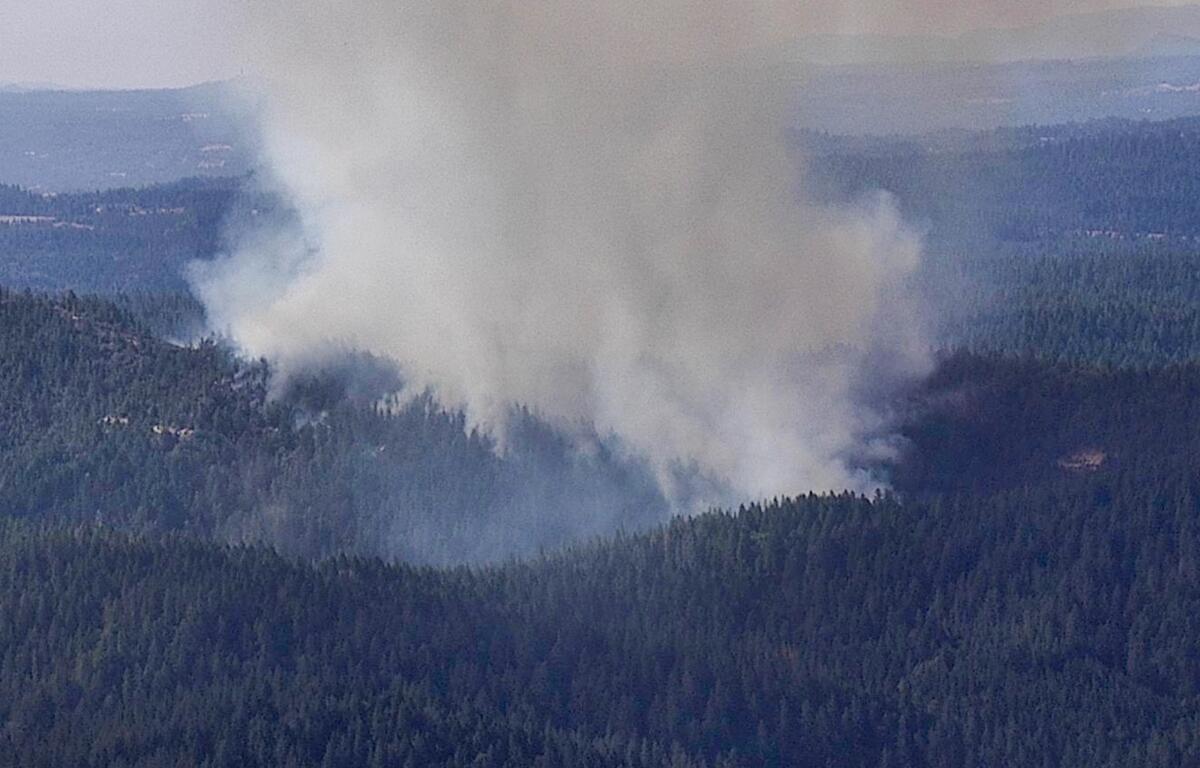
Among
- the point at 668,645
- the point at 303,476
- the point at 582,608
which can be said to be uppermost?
the point at 303,476

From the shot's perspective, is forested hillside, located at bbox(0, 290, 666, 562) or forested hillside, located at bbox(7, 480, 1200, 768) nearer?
forested hillside, located at bbox(7, 480, 1200, 768)

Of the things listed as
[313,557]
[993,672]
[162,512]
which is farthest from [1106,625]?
[162,512]

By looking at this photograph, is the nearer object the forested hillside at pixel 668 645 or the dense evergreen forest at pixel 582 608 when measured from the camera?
the forested hillside at pixel 668 645

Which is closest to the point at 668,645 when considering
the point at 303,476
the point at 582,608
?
the point at 582,608

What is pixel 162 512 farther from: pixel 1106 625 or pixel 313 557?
pixel 1106 625

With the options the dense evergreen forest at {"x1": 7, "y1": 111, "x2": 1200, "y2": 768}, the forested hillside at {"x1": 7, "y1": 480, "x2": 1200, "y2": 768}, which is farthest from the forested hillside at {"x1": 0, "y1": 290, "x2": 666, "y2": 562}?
the forested hillside at {"x1": 7, "y1": 480, "x2": 1200, "y2": 768}

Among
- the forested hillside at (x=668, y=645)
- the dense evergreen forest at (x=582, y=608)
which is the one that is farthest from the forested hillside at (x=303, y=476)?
the forested hillside at (x=668, y=645)

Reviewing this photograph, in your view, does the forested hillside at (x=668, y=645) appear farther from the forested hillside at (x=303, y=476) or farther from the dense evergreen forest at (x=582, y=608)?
the forested hillside at (x=303, y=476)

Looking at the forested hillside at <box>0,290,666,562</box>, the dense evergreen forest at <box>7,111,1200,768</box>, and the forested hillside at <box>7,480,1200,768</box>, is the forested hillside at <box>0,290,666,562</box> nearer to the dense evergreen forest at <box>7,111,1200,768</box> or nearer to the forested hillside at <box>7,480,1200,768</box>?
the dense evergreen forest at <box>7,111,1200,768</box>

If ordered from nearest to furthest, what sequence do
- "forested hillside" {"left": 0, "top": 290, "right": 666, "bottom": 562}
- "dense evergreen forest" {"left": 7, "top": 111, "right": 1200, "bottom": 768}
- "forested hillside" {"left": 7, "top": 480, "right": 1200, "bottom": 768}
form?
"forested hillside" {"left": 7, "top": 480, "right": 1200, "bottom": 768}
"dense evergreen forest" {"left": 7, "top": 111, "right": 1200, "bottom": 768}
"forested hillside" {"left": 0, "top": 290, "right": 666, "bottom": 562}

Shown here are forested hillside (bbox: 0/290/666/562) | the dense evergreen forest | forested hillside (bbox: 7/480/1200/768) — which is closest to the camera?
forested hillside (bbox: 7/480/1200/768)

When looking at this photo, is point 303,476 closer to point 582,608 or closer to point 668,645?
point 582,608
